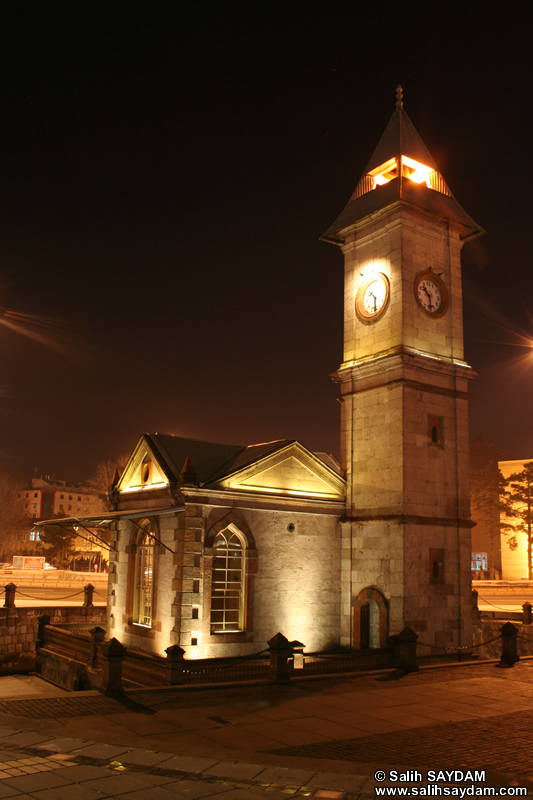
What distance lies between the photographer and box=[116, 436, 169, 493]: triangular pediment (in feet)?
75.8

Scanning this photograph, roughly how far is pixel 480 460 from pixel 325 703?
2428 inches

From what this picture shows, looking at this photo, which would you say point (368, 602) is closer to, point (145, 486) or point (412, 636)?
point (412, 636)

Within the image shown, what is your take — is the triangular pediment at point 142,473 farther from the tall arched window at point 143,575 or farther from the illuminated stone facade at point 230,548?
the tall arched window at point 143,575

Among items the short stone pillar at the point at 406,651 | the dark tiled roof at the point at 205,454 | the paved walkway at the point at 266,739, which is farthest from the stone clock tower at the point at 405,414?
the paved walkway at the point at 266,739

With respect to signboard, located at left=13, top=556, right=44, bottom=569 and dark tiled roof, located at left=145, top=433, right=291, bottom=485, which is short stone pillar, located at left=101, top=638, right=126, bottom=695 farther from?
A: signboard, located at left=13, top=556, right=44, bottom=569

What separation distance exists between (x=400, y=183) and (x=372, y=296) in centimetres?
399

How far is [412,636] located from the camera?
19.5 m

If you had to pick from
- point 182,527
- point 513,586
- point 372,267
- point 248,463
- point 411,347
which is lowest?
point 513,586

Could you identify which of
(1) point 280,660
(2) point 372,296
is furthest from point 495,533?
(1) point 280,660

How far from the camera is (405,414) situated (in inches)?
885

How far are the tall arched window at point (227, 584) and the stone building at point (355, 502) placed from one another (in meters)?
0.04

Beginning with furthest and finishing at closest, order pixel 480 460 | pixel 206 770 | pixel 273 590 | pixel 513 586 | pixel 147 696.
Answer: pixel 480 460, pixel 513 586, pixel 273 590, pixel 147 696, pixel 206 770

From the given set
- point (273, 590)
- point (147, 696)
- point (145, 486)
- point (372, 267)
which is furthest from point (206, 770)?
point (372, 267)

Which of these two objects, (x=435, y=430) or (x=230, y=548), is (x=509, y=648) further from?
(x=230, y=548)
